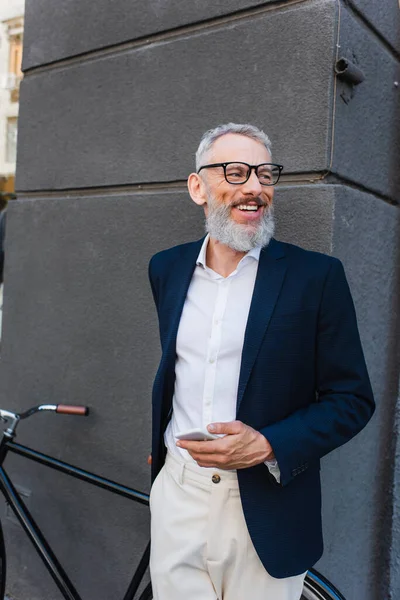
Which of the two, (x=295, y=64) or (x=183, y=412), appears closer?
(x=183, y=412)

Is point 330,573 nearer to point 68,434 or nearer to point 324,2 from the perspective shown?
point 68,434

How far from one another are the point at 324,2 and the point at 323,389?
5.36ft

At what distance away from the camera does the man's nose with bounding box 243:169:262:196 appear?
1837mm

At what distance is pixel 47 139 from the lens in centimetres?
349

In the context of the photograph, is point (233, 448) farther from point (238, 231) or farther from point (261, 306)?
point (238, 231)

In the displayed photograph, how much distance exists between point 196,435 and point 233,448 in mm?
107

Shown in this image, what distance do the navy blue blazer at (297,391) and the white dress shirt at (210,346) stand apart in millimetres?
64

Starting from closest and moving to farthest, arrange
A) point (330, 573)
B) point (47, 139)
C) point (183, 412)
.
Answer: point (183, 412), point (330, 573), point (47, 139)

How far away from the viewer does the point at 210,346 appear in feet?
5.88

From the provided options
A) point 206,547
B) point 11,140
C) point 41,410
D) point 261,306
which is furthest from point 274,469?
point 11,140

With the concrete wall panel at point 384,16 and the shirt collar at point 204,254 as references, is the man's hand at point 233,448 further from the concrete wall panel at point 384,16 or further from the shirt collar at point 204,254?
the concrete wall panel at point 384,16

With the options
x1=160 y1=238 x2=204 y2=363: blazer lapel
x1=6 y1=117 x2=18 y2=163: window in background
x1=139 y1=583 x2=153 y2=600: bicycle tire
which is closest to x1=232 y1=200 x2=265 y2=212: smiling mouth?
x1=160 y1=238 x2=204 y2=363: blazer lapel

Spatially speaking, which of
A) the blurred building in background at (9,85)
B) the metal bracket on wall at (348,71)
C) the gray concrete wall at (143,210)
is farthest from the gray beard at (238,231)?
the blurred building in background at (9,85)

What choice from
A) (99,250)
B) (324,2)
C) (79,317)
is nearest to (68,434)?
(79,317)
